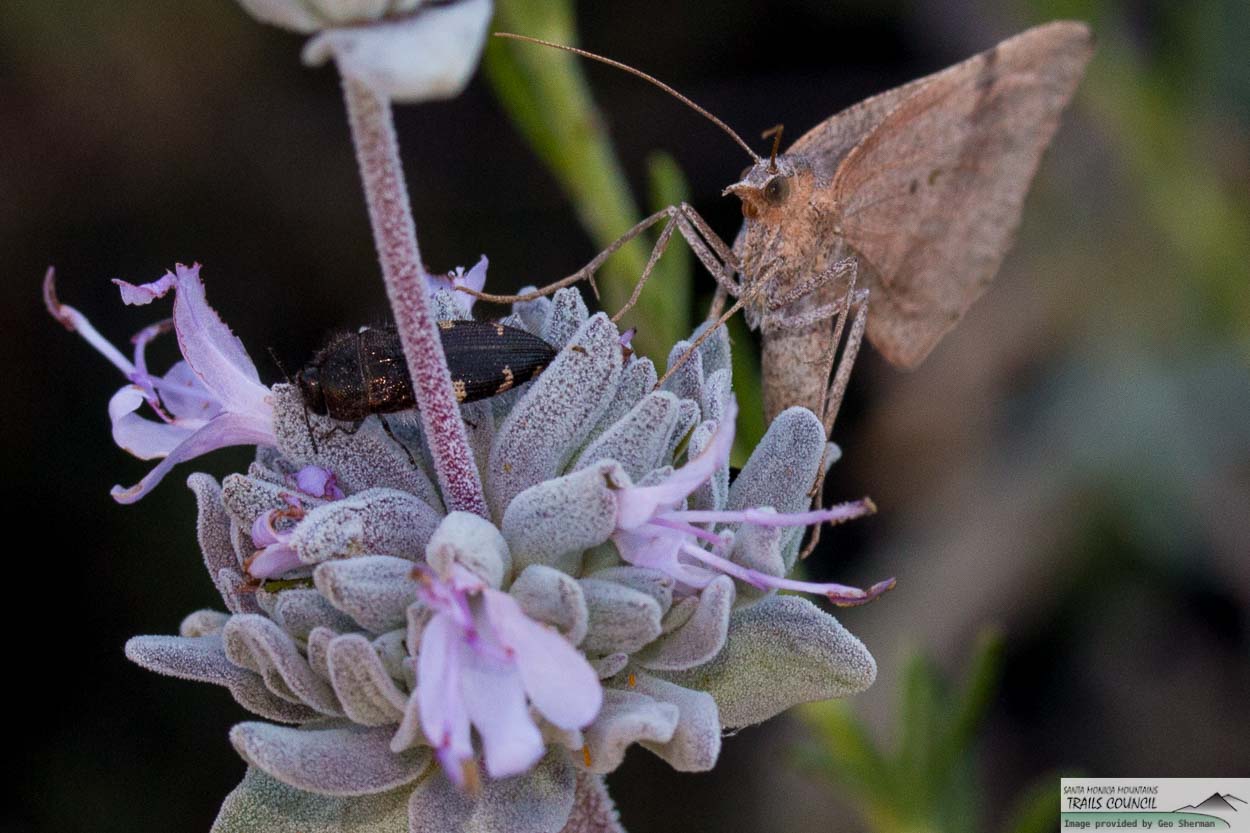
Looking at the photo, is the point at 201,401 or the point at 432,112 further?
the point at 432,112

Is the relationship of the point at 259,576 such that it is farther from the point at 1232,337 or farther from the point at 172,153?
the point at 172,153

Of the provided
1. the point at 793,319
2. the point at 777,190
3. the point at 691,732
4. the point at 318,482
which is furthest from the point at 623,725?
the point at 777,190

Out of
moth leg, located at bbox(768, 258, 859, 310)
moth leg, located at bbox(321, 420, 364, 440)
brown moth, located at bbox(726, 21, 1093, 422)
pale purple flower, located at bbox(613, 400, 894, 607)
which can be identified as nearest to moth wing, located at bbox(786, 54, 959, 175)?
brown moth, located at bbox(726, 21, 1093, 422)

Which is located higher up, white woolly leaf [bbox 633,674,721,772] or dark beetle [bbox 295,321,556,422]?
dark beetle [bbox 295,321,556,422]

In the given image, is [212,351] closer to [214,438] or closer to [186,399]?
[214,438]

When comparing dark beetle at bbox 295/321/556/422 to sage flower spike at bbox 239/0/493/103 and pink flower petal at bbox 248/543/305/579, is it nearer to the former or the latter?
pink flower petal at bbox 248/543/305/579

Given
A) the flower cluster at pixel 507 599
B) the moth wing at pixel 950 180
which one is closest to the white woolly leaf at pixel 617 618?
the flower cluster at pixel 507 599

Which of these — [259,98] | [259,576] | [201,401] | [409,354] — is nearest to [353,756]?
[259,576]
